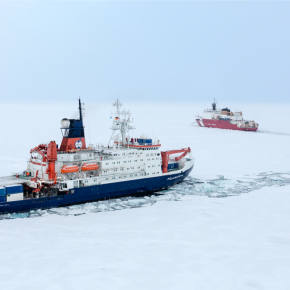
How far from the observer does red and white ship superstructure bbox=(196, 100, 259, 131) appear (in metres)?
73.2

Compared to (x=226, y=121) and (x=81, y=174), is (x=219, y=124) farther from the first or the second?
(x=81, y=174)

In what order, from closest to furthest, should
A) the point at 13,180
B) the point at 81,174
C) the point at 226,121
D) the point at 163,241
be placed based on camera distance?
the point at 163,241 → the point at 13,180 → the point at 81,174 → the point at 226,121

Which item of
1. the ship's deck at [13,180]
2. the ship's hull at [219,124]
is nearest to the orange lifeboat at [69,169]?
the ship's deck at [13,180]

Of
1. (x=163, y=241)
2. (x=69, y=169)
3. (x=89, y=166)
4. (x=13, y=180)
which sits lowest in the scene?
(x=163, y=241)

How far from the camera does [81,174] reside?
25.1 meters

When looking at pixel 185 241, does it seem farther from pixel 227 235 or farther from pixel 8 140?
pixel 8 140

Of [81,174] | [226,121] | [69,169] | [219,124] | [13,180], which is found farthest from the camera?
[219,124]

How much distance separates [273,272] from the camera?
14.4 meters

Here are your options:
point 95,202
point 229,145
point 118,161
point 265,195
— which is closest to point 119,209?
point 95,202

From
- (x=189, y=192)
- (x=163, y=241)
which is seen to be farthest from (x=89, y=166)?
(x=163, y=241)

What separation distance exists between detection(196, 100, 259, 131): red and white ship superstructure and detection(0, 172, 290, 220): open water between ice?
42.2 metres

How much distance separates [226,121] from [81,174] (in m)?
57.8

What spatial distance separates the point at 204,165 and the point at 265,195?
1196cm

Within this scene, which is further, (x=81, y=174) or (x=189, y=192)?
(x=189, y=192)
